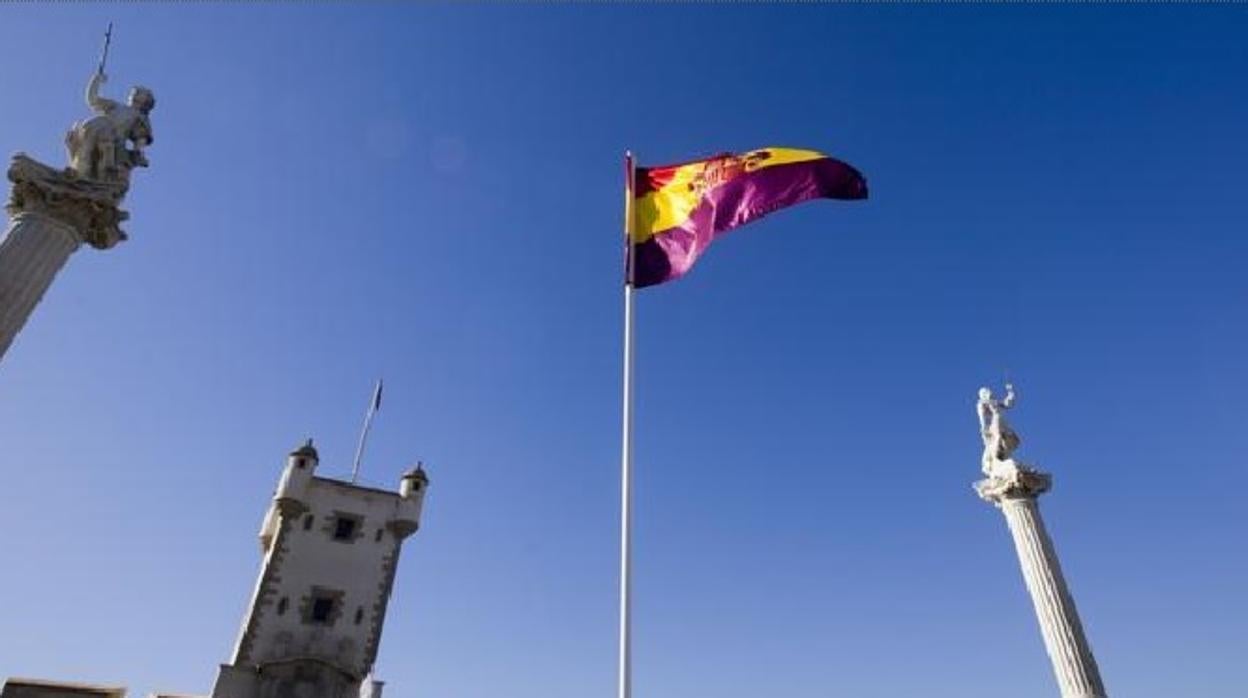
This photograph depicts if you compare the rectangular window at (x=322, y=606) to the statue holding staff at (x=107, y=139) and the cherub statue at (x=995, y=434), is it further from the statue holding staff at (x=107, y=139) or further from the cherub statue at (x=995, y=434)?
the cherub statue at (x=995, y=434)

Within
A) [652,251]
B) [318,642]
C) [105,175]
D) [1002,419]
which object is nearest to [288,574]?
[318,642]

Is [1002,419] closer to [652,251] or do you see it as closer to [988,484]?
[988,484]

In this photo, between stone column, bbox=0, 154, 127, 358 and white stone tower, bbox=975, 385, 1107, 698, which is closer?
stone column, bbox=0, 154, 127, 358

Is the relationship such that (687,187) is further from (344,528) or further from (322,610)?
(344,528)

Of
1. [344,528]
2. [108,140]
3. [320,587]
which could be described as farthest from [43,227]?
[344,528]

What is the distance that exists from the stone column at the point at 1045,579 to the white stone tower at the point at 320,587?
28817mm

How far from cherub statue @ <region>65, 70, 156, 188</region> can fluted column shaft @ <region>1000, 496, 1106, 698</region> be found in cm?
1911

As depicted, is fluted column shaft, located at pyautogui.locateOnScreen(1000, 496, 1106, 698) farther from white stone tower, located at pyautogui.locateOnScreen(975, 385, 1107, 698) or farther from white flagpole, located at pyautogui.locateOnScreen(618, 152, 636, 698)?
white flagpole, located at pyautogui.locateOnScreen(618, 152, 636, 698)

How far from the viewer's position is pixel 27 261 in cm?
1099

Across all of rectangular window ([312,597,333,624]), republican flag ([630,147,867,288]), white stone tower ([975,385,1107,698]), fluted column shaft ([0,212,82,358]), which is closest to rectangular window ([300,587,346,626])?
rectangular window ([312,597,333,624])

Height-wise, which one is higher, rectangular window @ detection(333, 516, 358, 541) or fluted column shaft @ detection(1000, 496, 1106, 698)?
rectangular window @ detection(333, 516, 358, 541)

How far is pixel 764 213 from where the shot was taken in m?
13.5

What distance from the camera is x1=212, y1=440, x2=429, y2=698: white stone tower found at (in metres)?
32.4

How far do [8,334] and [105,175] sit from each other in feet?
11.3
